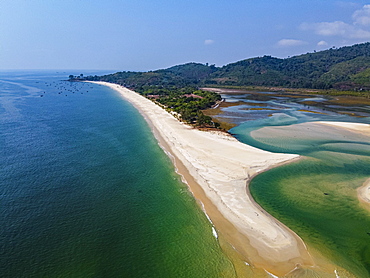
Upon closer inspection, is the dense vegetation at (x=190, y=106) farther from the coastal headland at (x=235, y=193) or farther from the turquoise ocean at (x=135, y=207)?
the turquoise ocean at (x=135, y=207)

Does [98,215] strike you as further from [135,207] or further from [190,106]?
[190,106]

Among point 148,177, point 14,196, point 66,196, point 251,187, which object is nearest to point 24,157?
point 14,196

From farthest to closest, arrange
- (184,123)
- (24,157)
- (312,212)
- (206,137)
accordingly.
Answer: (184,123) < (206,137) < (24,157) < (312,212)

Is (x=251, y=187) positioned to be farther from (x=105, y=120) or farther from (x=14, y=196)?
(x=105, y=120)

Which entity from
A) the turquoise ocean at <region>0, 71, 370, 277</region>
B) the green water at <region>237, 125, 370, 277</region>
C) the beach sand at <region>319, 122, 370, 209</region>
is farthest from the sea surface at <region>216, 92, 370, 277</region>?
the beach sand at <region>319, 122, 370, 209</region>

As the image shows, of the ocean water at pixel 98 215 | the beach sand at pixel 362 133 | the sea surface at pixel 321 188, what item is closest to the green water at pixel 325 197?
the sea surface at pixel 321 188

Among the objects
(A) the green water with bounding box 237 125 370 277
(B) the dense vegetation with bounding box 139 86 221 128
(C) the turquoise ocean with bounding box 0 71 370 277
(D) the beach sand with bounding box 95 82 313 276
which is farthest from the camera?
(B) the dense vegetation with bounding box 139 86 221 128

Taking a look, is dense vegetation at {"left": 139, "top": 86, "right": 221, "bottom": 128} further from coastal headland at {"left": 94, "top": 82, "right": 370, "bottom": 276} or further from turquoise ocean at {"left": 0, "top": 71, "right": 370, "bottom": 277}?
turquoise ocean at {"left": 0, "top": 71, "right": 370, "bottom": 277}
